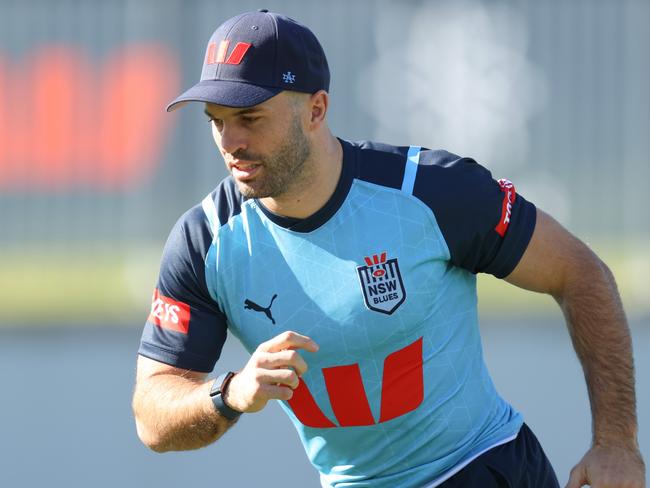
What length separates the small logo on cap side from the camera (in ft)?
11.8

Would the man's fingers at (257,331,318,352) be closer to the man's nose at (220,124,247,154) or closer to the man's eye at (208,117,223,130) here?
the man's nose at (220,124,247,154)

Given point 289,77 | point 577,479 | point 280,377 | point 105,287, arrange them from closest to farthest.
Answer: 1. point 280,377
2. point 577,479
3. point 289,77
4. point 105,287

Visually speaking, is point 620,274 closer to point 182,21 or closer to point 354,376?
point 182,21

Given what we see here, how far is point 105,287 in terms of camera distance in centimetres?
681

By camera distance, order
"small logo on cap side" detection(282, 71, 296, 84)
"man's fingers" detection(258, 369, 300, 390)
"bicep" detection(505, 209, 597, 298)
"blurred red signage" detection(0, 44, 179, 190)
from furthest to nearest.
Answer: "blurred red signage" detection(0, 44, 179, 190), "bicep" detection(505, 209, 597, 298), "small logo on cap side" detection(282, 71, 296, 84), "man's fingers" detection(258, 369, 300, 390)

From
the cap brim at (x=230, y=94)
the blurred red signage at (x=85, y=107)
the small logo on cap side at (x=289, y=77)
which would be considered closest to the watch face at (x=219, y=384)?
the cap brim at (x=230, y=94)

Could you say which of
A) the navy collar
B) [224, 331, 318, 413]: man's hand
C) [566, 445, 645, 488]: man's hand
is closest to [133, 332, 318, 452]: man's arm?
[224, 331, 318, 413]: man's hand

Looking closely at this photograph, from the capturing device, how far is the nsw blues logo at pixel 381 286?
11.9 ft

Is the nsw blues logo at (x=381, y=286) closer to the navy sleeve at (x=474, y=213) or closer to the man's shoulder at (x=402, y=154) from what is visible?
the navy sleeve at (x=474, y=213)

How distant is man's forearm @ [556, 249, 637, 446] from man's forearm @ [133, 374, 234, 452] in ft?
3.46

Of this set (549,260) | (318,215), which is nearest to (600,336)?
(549,260)

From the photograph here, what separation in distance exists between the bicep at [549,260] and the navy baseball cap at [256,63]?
2.57ft

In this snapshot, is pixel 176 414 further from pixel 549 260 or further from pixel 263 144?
pixel 549 260

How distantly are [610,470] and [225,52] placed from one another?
5.20ft
